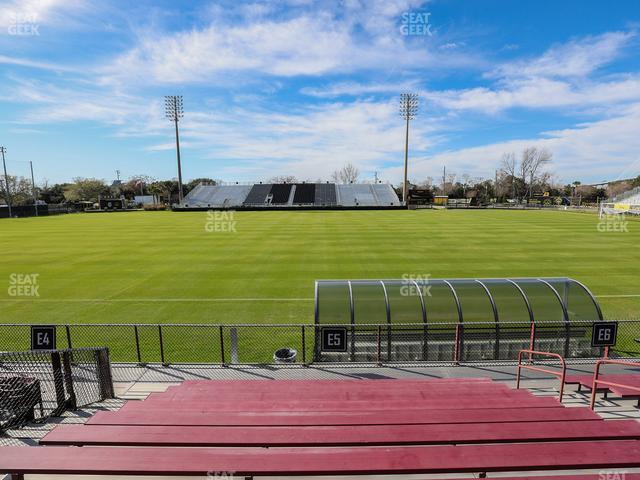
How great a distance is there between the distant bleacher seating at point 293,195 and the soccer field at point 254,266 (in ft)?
186

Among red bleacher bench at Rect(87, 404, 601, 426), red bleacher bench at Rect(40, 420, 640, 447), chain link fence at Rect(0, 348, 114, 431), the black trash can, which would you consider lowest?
the black trash can

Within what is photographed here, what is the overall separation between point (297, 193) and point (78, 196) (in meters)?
85.4

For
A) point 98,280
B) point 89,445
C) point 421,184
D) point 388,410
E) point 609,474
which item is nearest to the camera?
point 609,474

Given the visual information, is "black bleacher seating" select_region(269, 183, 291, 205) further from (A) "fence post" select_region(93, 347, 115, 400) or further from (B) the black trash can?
(A) "fence post" select_region(93, 347, 115, 400)

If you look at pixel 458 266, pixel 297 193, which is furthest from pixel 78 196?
pixel 458 266

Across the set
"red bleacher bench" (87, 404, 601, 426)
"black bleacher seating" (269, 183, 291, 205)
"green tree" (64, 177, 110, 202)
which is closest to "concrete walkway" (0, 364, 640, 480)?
"red bleacher bench" (87, 404, 601, 426)

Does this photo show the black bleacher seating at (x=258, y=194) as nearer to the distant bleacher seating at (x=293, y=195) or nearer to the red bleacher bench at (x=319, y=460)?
the distant bleacher seating at (x=293, y=195)

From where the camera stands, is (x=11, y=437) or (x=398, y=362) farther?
(x=398, y=362)

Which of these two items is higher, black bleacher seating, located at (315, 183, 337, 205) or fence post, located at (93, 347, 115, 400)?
black bleacher seating, located at (315, 183, 337, 205)

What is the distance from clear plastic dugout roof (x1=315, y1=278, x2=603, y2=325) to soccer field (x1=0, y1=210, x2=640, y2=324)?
3.94 m

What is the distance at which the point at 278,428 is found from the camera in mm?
4398

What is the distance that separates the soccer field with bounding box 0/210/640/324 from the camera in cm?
1603

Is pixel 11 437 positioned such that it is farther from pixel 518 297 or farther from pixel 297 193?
pixel 297 193

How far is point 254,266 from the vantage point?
76.9 ft
